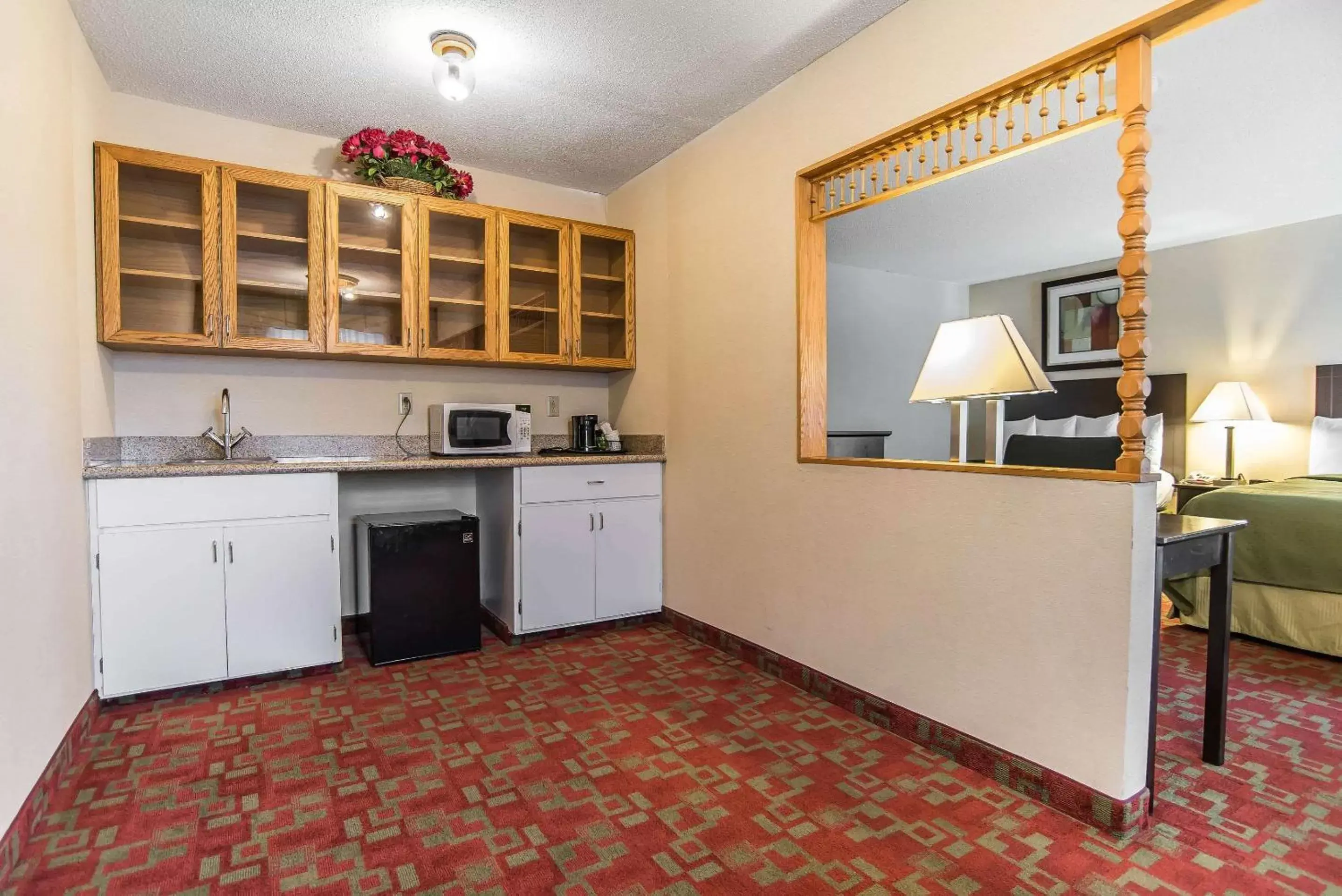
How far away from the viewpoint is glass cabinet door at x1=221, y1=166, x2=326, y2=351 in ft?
9.49

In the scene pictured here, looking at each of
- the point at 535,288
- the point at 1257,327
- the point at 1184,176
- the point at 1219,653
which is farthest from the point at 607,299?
the point at 1257,327

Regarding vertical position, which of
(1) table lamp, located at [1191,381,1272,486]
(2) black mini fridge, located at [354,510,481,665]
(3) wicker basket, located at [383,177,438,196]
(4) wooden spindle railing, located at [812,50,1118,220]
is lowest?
(2) black mini fridge, located at [354,510,481,665]

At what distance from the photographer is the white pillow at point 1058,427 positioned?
17.4 ft

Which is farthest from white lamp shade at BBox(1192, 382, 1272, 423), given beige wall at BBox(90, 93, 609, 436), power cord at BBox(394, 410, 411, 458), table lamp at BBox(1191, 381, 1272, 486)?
power cord at BBox(394, 410, 411, 458)

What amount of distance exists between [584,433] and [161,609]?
2053 mm

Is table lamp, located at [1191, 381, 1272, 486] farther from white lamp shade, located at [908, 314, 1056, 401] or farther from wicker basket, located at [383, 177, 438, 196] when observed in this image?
wicker basket, located at [383, 177, 438, 196]

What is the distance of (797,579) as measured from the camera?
108 inches

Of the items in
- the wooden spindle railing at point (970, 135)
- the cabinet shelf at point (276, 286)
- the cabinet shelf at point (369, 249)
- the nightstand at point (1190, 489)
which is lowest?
the nightstand at point (1190, 489)

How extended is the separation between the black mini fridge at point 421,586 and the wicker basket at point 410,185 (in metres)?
1.56

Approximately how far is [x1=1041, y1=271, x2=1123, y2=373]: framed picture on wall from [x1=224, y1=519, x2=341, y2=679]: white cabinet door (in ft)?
18.4

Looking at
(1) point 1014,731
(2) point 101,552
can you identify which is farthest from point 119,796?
(1) point 1014,731

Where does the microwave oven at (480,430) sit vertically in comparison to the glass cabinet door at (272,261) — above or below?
below

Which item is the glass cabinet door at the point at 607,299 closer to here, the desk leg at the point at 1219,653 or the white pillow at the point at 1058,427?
the desk leg at the point at 1219,653

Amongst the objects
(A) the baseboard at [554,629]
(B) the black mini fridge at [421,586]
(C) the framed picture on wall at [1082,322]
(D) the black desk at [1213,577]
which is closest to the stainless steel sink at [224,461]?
(B) the black mini fridge at [421,586]
